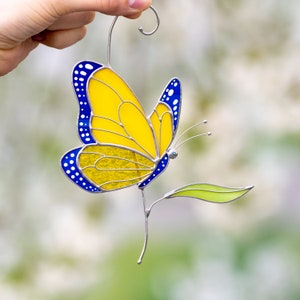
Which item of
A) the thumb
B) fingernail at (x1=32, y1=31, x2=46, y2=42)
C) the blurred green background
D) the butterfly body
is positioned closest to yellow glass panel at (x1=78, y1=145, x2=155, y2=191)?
the butterfly body

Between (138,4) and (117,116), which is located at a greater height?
(138,4)

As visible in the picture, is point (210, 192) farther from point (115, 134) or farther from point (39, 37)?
point (39, 37)

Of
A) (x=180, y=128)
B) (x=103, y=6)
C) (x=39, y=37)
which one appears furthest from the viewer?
(x=180, y=128)

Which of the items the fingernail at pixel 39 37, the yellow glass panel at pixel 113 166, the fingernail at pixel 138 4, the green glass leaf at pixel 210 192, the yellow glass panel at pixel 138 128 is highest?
the fingernail at pixel 138 4

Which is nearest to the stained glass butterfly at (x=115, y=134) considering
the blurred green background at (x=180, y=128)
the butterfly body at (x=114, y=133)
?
the butterfly body at (x=114, y=133)

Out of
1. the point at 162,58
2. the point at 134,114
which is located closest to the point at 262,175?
the point at 162,58

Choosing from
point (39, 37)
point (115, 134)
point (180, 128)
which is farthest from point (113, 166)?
point (180, 128)

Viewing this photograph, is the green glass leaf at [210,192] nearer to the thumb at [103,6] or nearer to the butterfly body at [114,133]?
the butterfly body at [114,133]

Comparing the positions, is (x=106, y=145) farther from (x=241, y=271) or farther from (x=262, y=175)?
(x=241, y=271)
